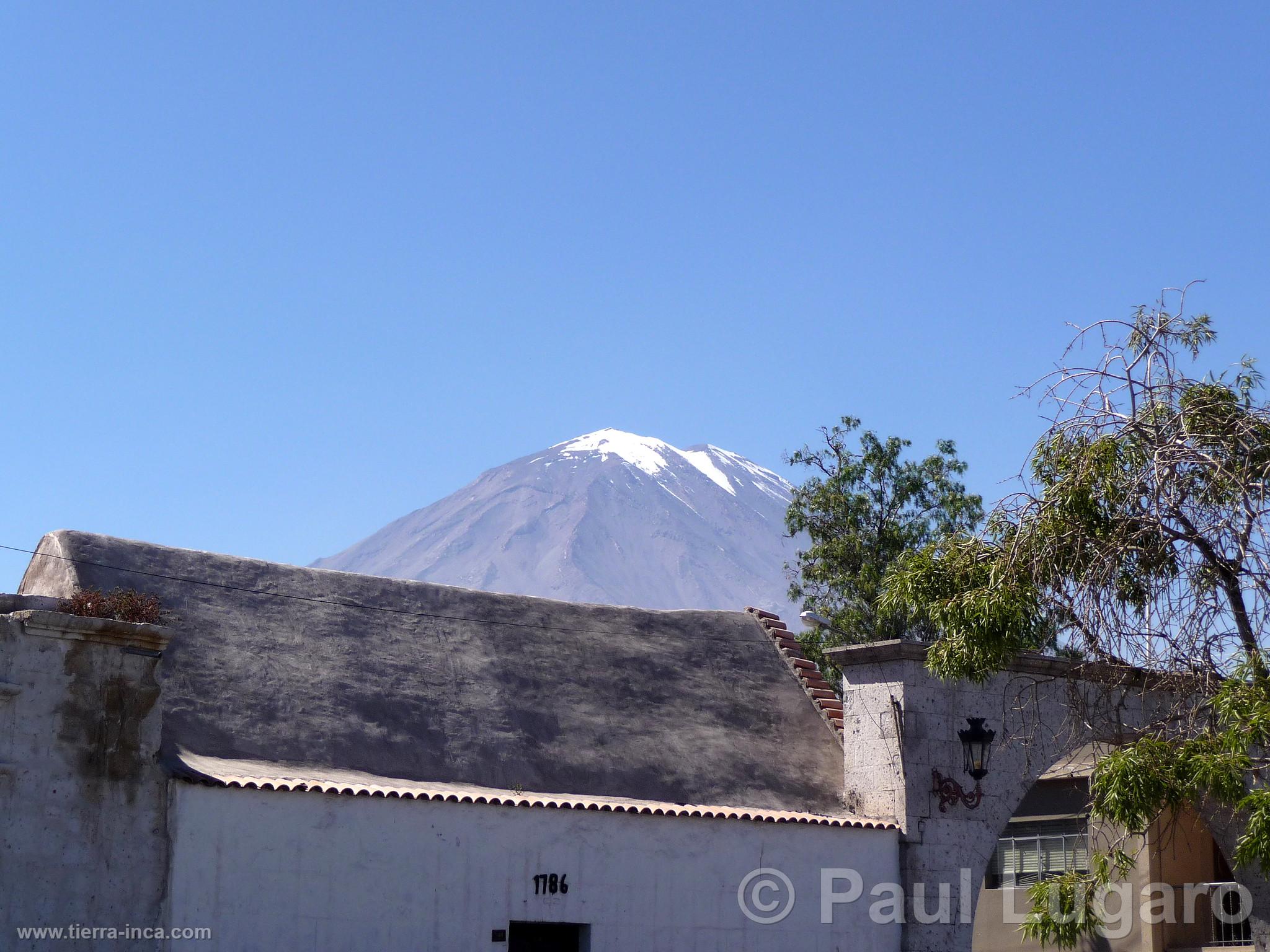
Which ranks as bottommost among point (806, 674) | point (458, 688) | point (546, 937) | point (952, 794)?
point (546, 937)

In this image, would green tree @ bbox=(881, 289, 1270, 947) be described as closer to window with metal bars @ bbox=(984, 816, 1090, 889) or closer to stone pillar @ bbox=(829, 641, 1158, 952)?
stone pillar @ bbox=(829, 641, 1158, 952)

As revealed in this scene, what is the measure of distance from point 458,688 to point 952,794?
5583 mm

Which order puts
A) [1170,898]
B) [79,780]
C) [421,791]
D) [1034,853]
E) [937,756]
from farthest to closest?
[1034,853] < [1170,898] < [937,756] < [421,791] < [79,780]

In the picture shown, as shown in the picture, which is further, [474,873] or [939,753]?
[939,753]

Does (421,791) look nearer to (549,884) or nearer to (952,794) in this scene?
(549,884)

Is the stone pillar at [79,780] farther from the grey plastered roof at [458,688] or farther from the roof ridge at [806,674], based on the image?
the roof ridge at [806,674]

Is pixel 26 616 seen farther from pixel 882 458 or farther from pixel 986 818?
pixel 882 458

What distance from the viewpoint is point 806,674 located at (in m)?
17.1

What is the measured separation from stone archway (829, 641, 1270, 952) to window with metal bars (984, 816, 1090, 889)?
28.3 feet

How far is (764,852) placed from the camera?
46.0 ft

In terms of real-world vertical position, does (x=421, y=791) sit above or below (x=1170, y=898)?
above

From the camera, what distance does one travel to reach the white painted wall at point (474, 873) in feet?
36.7

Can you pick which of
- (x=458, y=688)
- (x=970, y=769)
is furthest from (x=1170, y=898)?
(x=458, y=688)

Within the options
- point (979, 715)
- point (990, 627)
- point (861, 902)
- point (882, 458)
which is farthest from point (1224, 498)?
point (882, 458)
